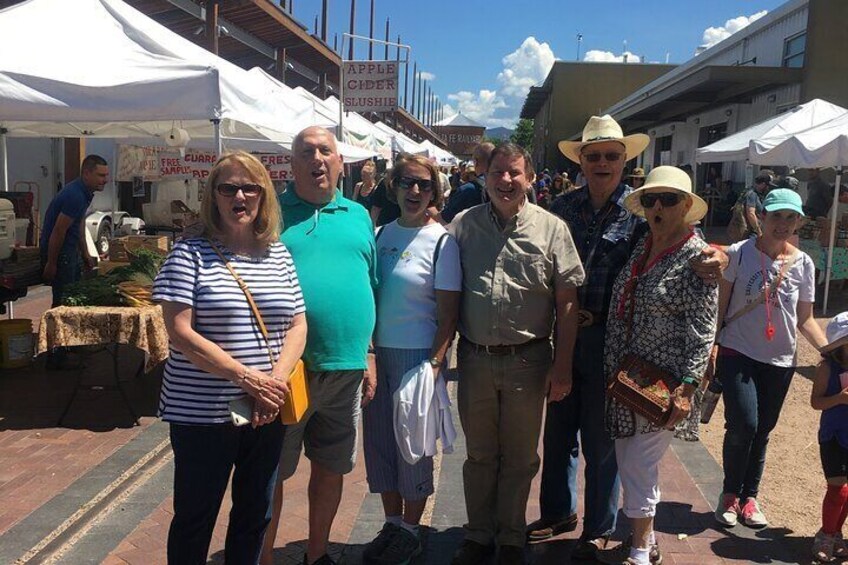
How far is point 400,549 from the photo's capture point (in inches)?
129

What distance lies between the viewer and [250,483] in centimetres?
264

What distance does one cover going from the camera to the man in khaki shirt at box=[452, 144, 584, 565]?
2.99 metres

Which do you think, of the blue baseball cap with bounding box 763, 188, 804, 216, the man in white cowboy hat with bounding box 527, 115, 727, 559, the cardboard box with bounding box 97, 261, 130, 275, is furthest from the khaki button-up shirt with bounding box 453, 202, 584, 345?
the cardboard box with bounding box 97, 261, 130, 275

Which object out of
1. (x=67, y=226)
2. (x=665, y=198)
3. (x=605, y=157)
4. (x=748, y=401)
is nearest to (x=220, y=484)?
(x=665, y=198)

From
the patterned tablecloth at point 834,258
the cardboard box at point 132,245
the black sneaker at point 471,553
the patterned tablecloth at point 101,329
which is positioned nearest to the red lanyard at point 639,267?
the black sneaker at point 471,553

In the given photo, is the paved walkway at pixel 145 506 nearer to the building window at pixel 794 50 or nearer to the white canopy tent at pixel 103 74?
the white canopy tent at pixel 103 74

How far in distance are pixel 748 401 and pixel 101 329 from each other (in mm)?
4213

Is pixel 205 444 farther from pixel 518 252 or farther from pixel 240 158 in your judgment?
pixel 518 252

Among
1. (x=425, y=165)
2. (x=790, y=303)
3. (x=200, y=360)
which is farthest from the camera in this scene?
(x=790, y=303)

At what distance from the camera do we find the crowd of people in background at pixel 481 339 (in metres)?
2.46

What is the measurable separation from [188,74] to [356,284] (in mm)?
3119

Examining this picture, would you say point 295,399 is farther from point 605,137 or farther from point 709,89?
point 709,89

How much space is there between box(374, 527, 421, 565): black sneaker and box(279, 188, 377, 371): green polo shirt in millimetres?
953

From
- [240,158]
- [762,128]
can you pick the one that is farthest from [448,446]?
[762,128]
